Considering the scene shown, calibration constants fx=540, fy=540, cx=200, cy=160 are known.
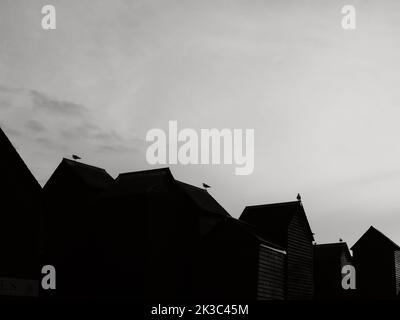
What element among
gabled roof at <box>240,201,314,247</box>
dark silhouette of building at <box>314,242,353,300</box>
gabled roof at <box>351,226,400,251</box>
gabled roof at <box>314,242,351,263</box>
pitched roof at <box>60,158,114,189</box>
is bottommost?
dark silhouette of building at <box>314,242,353,300</box>

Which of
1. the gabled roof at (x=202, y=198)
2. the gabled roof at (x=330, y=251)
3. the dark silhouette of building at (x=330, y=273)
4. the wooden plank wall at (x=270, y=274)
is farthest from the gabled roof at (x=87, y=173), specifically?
the gabled roof at (x=330, y=251)

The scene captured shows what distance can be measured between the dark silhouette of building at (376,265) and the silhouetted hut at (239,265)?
76.8ft

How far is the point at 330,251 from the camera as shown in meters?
59.9

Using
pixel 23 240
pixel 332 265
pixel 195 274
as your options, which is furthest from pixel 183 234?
pixel 332 265

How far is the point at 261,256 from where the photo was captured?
35.9 m

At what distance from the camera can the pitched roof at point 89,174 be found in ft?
138

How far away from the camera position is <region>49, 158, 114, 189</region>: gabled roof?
1654 inches

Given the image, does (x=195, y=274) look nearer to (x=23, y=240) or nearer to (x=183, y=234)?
(x=183, y=234)

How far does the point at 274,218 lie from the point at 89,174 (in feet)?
49.7

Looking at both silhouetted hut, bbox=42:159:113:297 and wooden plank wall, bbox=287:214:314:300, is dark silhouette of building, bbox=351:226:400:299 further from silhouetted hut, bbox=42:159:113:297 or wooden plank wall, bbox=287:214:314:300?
silhouetted hut, bbox=42:159:113:297

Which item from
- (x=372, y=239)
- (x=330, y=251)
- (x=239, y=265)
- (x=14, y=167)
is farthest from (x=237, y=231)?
(x=372, y=239)

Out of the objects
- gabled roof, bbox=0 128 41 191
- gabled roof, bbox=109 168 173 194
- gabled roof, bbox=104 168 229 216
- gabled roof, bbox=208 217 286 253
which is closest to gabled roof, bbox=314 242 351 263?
gabled roof, bbox=104 168 229 216

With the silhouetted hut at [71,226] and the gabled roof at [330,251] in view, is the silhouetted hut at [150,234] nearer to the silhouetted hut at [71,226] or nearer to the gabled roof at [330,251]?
the silhouetted hut at [71,226]
